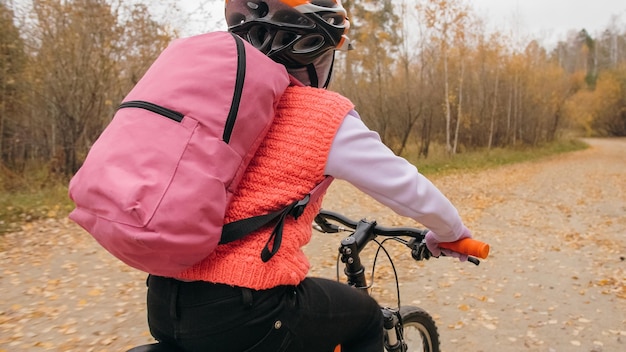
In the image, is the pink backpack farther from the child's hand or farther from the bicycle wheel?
the bicycle wheel

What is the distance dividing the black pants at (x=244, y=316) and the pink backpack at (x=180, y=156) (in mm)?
144

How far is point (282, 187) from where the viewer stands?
1.42m

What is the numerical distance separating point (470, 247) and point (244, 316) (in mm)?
853

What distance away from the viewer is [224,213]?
1275 mm

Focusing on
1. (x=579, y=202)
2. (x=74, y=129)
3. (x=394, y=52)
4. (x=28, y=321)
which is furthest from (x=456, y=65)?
(x=28, y=321)

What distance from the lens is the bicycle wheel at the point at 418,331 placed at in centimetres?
258

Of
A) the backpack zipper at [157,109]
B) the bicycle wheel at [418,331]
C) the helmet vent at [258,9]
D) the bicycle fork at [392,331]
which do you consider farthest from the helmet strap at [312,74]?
the bicycle wheel at [418,331]

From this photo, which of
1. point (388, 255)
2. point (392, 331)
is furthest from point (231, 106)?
point (392, 331)

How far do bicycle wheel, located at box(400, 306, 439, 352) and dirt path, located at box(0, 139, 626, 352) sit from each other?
1482 mm

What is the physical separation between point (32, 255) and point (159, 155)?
673cm

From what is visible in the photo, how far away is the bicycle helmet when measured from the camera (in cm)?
168

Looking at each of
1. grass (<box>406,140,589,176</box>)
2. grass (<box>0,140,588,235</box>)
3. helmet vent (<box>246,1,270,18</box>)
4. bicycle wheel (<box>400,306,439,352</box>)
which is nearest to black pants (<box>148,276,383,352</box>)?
helmet vent (<box>246,1,270,18</box>)

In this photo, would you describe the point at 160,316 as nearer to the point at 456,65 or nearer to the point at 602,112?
the point at 456,65

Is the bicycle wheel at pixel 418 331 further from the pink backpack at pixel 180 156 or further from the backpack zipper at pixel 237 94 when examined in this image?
the backpack zipper at pixel 237 94
